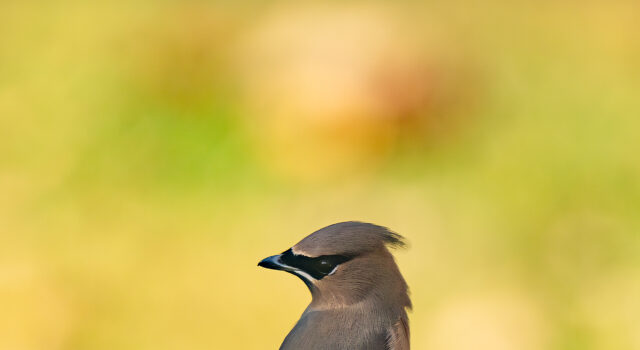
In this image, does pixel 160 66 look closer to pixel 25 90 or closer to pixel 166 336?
pixel 25 90

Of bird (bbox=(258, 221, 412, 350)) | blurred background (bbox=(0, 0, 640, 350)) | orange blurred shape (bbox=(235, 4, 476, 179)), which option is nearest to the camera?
bird (bbox=(258, 221, 412, 350))

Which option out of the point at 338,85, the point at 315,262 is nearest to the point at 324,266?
the point at 315,262

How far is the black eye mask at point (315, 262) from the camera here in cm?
299

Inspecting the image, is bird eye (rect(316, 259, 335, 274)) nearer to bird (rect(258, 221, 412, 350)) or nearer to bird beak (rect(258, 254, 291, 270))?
bird (rect(258, 221, 412, 350))

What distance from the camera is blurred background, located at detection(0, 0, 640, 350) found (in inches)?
233

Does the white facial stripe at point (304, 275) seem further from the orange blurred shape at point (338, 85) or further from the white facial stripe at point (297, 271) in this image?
the orange blurred shape at point (338, 85)

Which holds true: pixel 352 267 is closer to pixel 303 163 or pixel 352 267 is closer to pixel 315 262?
pixel 315 262

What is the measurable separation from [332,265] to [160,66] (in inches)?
185


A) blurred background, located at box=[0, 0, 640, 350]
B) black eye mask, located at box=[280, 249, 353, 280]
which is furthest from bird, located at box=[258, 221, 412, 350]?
blurred background, located at box=[0, 0, 640, 350]

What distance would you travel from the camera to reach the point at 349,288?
310 centimetres

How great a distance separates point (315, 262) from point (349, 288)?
0.17m

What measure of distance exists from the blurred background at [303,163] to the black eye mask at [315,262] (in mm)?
2485

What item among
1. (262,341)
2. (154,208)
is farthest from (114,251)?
(262,341)

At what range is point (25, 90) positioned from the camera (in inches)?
286
